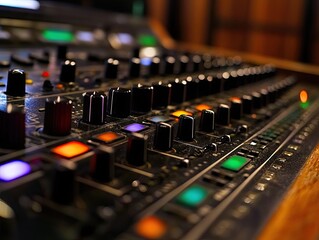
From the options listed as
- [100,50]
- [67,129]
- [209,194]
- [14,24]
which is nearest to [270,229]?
[209,194]

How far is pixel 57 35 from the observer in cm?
157

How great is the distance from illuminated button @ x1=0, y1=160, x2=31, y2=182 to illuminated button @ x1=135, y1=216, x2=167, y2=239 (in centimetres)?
17

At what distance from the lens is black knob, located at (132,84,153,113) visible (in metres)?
0.86

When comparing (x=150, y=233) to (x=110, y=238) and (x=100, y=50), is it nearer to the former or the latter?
(x=110, y=238)

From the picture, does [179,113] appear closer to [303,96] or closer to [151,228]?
[151,228]

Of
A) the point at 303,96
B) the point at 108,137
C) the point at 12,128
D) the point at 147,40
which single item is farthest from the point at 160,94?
the point at 147,40

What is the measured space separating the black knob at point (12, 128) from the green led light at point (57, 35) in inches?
37.5

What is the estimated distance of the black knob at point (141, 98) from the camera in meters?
0.86

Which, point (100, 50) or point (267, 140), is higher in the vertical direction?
point (100, 50)

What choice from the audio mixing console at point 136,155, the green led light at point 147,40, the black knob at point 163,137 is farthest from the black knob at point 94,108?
the green led light at point 147,40

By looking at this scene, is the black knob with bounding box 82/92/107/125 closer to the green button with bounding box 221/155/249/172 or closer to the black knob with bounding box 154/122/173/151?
the black knob with bounding box 154/122/173/151

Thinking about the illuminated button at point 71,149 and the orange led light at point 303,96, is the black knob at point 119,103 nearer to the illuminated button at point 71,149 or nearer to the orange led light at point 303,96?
the illuminated button at point 71,149

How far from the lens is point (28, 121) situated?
2.27 feet

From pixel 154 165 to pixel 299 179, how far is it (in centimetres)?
21
